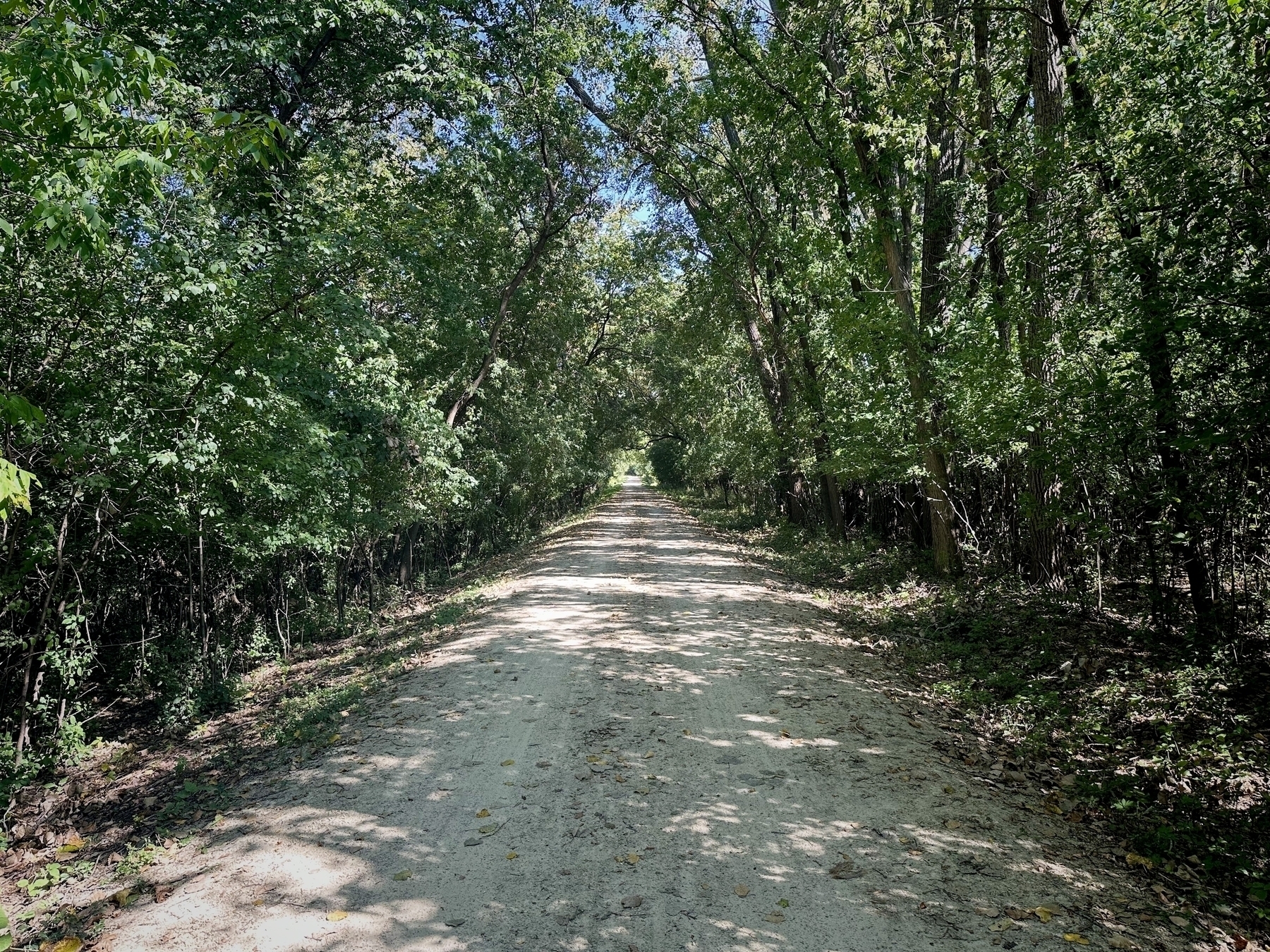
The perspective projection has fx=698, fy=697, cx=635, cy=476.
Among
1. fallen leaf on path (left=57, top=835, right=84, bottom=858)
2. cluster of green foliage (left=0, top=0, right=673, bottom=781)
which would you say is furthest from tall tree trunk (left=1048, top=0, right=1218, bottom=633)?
fallen leaf on path (left=57, top=835, right=84, bottom=858)

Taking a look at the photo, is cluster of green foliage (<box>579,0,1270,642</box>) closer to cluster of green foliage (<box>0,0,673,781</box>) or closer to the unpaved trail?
the unpaved trail

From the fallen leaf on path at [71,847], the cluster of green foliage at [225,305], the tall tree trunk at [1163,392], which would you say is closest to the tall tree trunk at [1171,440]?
the tall tree trunk at [1163,392]

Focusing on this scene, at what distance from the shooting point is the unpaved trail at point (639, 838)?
11.0 ft

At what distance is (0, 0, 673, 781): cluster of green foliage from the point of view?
4137 millimetres

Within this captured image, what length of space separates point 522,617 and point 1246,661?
8078 millimetres

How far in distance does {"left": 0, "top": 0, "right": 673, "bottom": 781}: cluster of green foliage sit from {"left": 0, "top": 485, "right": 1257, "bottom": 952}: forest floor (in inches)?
93.7

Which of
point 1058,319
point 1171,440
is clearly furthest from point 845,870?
point 1058,319

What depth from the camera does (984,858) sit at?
388cm

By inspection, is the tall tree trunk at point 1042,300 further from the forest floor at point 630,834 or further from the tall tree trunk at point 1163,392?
the forest floor at point 630,834

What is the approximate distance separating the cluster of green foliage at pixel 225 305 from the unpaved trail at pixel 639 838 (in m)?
2.49

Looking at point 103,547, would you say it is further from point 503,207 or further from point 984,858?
point 503,207

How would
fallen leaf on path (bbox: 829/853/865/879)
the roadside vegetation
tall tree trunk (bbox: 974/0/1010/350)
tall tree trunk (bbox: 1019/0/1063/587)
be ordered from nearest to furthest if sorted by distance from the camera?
fallen leaf on path (bbox: 829/853/865/879) < the roadside vegetation < tall tree trunk (bbox: 1019/0/1063/587) < tall tree trunk (bbox: 974/0/1010/350)

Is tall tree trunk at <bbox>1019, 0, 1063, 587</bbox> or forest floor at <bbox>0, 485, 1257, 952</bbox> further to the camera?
tall tree trunk at <bbox>1019, 0, 1063, 587</bbox>

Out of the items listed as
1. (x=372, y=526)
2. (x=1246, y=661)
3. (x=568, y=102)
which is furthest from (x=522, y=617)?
(x=568, y=102)
